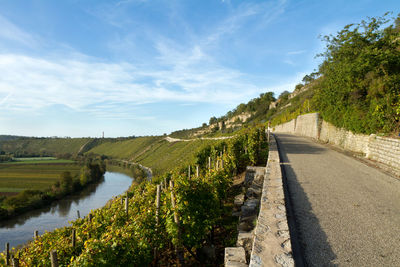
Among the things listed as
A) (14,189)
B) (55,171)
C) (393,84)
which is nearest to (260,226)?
(393,84)

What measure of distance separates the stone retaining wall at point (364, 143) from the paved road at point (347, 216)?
145 cm

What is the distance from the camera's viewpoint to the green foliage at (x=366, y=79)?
1134 centimetres

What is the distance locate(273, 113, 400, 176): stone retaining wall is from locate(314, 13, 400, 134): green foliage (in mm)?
640

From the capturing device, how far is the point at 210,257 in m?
6.11

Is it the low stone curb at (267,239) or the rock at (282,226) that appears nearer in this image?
the low stone curb at (267,239)

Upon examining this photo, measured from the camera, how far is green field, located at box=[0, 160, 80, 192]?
7125cm

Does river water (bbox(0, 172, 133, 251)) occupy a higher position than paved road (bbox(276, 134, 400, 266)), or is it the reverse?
paved road (bbox(276, 134, 400, 266))

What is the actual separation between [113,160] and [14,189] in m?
66.2

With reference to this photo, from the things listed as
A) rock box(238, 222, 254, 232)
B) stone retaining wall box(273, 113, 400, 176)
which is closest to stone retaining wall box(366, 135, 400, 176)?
stone retaining wall box(273, 113, 400, 176)

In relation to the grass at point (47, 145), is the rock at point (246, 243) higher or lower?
higher

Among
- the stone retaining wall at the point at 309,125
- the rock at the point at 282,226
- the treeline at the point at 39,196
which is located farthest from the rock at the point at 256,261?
the treeline at the point at 39,196

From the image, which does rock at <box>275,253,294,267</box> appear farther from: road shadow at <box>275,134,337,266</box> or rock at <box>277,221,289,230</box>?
rock at <box>277,221,289,230</box>

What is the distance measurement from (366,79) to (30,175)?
108178 millimetres

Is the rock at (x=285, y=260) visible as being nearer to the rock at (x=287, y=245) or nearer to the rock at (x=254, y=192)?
the rock at (x=287, y=245)
